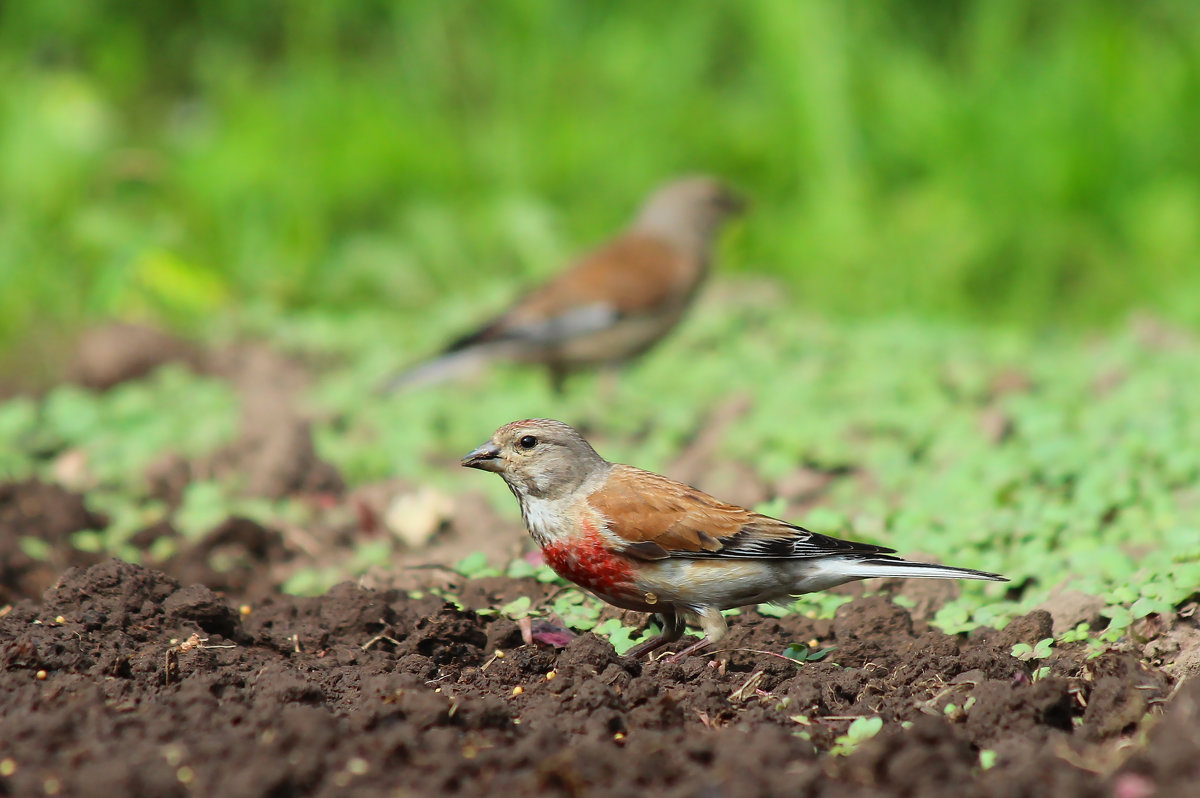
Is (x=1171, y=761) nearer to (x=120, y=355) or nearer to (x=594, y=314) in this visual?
(x=594, y=314)

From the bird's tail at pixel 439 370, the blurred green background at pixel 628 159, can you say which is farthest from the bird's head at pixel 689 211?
the bird's tail at pixel 439 370

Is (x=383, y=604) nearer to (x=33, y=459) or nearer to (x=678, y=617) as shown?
(x=678, y=617)

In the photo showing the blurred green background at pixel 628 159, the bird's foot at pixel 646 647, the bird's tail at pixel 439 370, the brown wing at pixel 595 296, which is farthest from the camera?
the blurred green background at pixel 628 159

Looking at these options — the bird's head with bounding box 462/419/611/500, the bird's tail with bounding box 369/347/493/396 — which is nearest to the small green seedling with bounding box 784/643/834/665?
the bird's head with bounding box 462/419/611/500

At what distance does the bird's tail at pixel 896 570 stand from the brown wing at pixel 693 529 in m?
0.05

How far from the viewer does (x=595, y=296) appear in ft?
25.5

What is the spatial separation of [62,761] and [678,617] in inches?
71.4

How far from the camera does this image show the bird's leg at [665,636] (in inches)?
142

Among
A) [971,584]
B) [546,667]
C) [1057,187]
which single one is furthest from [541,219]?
[546,667]

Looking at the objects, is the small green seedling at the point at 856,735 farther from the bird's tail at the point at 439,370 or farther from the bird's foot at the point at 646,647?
the bird's tail at the point at 439,370

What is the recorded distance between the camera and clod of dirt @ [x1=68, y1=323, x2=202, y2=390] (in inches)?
290

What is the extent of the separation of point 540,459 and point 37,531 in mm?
2260

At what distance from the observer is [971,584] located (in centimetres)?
410

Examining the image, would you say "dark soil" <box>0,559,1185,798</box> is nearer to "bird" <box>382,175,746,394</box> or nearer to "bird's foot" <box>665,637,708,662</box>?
"bird's foot" <box>665,637,708,662</box>
